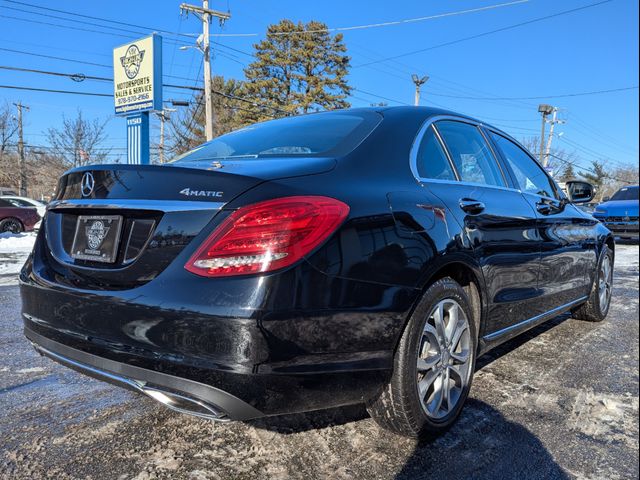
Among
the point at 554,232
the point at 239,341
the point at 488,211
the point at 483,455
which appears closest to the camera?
the point at 239,341

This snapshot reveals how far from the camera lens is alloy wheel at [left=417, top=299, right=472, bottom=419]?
90.1 inches

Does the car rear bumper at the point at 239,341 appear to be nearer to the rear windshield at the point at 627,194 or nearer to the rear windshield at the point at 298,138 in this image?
the rear windshield at the point at 298,138

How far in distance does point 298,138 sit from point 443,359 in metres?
1.34

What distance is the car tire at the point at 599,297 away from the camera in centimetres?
461

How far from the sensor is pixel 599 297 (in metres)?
4.66

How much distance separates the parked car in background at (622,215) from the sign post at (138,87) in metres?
13.3

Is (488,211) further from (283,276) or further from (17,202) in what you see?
(17,202)

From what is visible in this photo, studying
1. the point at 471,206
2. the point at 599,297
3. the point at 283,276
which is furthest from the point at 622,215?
the point at 283,276

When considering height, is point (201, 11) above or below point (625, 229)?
above

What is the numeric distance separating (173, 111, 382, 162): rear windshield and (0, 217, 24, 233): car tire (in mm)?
16484

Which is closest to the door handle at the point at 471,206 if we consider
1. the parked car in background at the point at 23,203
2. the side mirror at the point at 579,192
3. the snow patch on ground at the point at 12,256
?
the side mirror at the point at 579,192

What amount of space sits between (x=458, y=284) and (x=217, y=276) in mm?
1296

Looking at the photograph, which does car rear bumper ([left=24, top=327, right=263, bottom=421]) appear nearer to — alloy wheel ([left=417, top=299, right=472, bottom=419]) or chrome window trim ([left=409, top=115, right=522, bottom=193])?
alloy wheel ([left=417, top=299, right=472, bottom=419])

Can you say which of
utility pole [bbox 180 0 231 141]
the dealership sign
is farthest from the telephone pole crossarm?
the dealership sign
